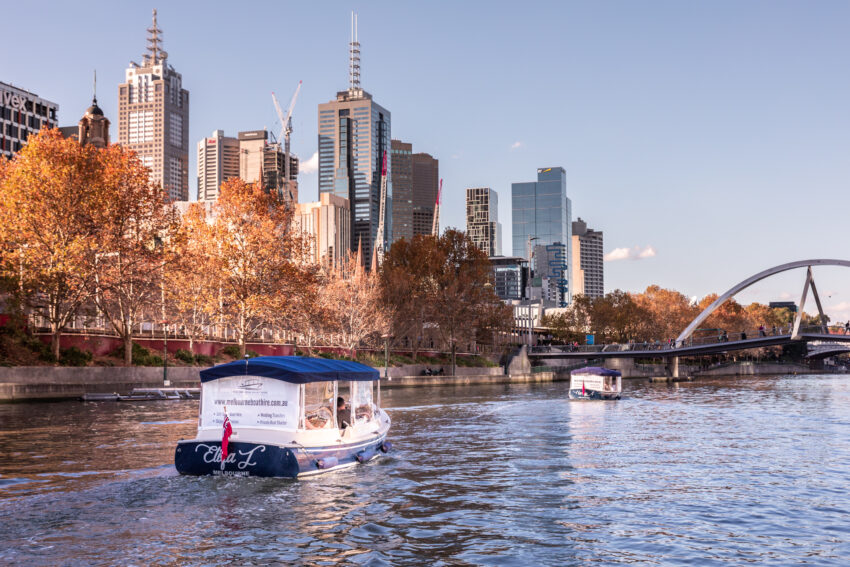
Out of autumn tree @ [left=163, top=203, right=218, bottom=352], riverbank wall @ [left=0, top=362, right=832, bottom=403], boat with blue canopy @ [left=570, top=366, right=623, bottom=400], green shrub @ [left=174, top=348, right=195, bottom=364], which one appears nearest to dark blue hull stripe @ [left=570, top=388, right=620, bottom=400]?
boat with blue canopy @ [left=570, top=366, right=623, bottom=400]

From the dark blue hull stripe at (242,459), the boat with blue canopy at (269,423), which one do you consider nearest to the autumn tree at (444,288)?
the boat with blue canopy at (269,423)

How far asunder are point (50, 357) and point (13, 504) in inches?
1817

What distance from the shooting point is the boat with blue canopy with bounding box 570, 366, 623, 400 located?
71.2 meters

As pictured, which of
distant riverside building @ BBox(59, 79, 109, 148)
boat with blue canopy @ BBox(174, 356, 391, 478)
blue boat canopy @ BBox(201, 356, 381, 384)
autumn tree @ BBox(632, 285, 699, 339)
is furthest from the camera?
autumn tree @ BBox(632, 285, 699, 339)

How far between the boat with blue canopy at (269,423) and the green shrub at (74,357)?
143ft

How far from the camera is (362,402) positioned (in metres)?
29.8

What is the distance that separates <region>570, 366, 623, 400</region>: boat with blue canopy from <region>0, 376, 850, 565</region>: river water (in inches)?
1277

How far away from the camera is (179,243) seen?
70562mm

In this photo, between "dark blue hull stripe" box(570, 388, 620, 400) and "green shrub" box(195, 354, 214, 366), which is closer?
"dark blue hull stripe" box(570, 388, 620, 400)

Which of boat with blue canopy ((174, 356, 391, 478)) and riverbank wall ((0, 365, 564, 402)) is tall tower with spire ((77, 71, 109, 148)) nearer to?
riverbank wall ((0, 365, 564, 402))

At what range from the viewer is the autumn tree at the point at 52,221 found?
58.9m

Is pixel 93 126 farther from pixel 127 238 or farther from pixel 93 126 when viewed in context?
pixel 127 238

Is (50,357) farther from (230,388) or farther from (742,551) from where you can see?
(742,551)

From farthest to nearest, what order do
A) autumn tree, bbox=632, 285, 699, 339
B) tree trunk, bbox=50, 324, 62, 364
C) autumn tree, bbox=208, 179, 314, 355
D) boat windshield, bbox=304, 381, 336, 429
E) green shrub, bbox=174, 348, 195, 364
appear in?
autumn tree, bbox=632, 285, 699, 339, green shrub, bbox=174, 348, 195, 364, autumn tree, bbox=208, 179, 314, 355, tree trunk, bbox=50, 324, 62, 364, boat windshield, bbox=304, 381, 336, 429
